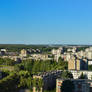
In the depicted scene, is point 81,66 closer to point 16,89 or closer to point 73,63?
point 73,63

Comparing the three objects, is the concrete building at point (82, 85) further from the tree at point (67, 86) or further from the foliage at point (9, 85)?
the foliage at point (9, 85)

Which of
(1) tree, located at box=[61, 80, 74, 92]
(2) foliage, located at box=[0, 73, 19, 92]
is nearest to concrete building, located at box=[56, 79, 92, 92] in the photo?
(1) tree, located at box=[61, 80, 74, 92]

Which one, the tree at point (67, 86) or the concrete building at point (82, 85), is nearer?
the tree at point (67, 86)

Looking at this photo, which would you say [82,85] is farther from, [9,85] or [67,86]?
[9,85]

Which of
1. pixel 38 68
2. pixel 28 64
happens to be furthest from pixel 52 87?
pixel 28 64

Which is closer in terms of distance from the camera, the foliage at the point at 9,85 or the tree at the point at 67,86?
the tree at the point at 67,86

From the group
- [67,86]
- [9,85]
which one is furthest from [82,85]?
[9,85]

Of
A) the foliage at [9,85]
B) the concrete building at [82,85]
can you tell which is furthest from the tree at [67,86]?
the foliage at [9,85]

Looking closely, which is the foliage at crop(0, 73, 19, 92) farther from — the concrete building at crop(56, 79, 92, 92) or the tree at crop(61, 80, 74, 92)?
the concrete building at crop(56, 79, 92, 92)
